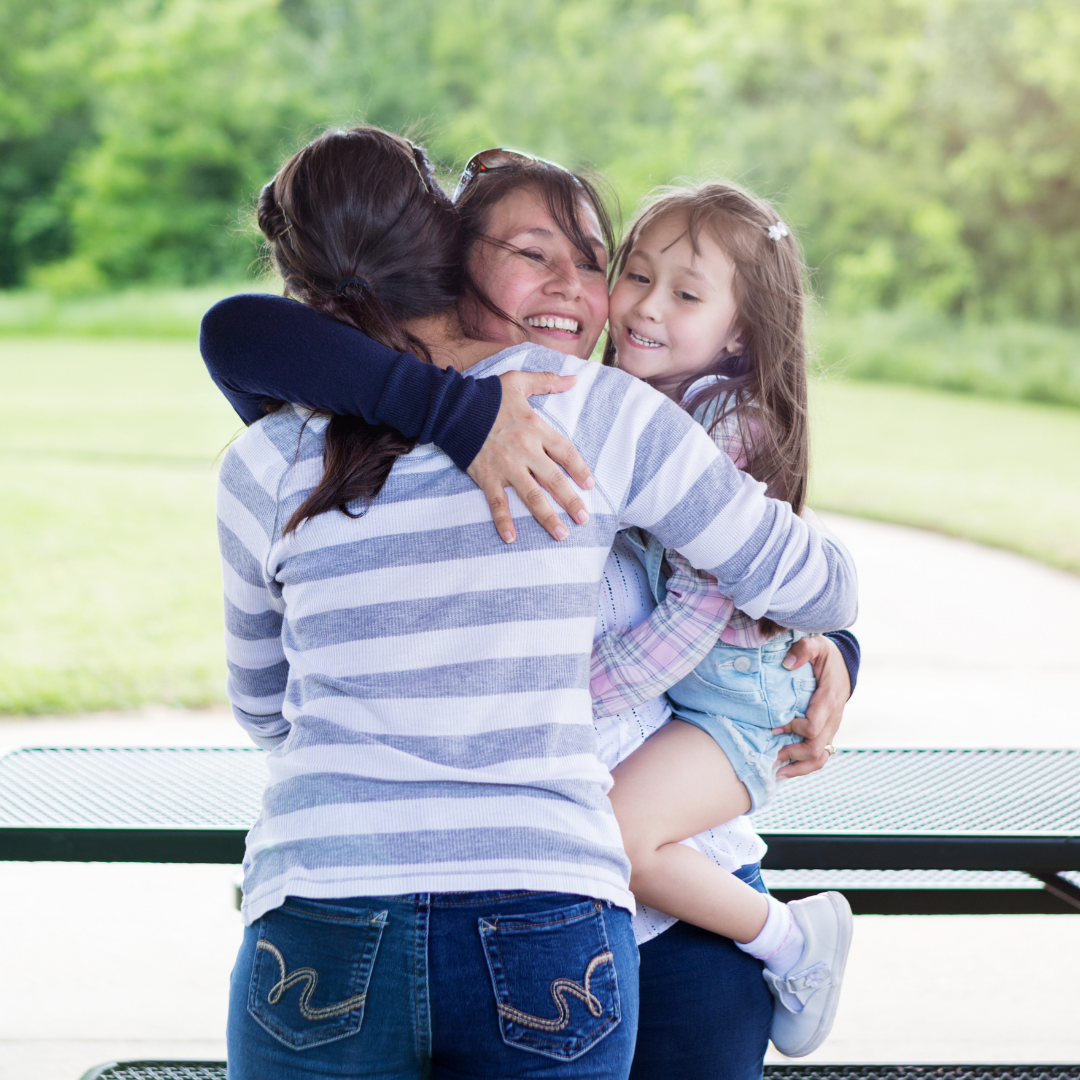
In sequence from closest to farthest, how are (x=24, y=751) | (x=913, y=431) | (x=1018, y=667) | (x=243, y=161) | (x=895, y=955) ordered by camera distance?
(x=24, y=751) → (x=895, y=955) → (x=1018, y=667) → (x=913, y=431) → (x=243, y=161)

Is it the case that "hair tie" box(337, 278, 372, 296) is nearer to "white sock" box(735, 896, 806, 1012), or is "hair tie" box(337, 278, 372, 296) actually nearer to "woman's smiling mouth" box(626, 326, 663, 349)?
"woman's smiling mouth" box(626, 326, 663, 349)

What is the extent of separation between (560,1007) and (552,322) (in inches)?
31.9

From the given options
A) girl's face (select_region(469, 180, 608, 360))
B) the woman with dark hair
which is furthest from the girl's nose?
the woman with dark hair

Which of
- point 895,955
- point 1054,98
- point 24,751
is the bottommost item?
point 895,955

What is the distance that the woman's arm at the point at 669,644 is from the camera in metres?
1.37

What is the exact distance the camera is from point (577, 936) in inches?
40.8

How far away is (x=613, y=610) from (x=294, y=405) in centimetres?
46

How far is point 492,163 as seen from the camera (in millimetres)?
1497

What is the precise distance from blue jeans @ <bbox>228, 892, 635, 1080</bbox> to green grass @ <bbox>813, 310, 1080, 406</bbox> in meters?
13.3

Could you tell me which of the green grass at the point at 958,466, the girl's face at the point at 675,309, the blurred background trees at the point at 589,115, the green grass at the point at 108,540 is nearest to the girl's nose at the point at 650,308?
the girl's face at the point at 675,309

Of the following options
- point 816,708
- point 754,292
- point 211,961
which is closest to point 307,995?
point 816,708

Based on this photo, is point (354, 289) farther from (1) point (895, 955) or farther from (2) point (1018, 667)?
(2) point (1018, 667)

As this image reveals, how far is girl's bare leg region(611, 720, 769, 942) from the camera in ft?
4.54

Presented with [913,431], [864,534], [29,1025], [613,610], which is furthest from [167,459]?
[613,610]
